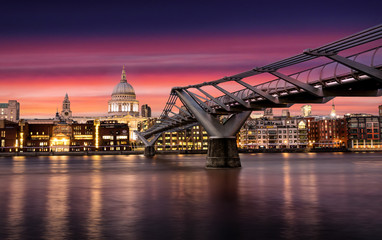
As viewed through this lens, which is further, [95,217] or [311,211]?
[311,211]

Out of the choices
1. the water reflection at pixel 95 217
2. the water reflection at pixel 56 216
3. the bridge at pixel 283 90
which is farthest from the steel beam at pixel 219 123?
the water reflection at pixel 56 216

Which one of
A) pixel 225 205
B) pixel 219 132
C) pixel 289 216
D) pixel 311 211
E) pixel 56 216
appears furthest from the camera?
pixel 219 132

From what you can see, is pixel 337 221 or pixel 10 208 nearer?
pixel 337 221

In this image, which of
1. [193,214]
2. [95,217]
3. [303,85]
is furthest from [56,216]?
[303,85]

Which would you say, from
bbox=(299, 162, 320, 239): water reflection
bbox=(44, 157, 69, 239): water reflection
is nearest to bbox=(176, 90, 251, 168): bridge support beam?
bbox=(299, 162, 320, 239): water reflection

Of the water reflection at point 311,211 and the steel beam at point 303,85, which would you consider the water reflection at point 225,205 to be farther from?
the steel beam at point 303,85

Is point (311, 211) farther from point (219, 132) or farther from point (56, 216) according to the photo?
point (219, 132)

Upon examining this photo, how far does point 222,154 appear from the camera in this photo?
6519 centimetres

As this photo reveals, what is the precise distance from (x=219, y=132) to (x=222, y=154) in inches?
190

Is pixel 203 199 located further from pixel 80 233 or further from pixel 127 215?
pixel 80 233

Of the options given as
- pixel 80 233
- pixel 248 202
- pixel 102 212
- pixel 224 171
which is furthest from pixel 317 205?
pixel 224 171

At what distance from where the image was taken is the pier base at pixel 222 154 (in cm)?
6266

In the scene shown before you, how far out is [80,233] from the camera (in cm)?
2167

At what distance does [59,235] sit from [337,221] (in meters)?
13.2
